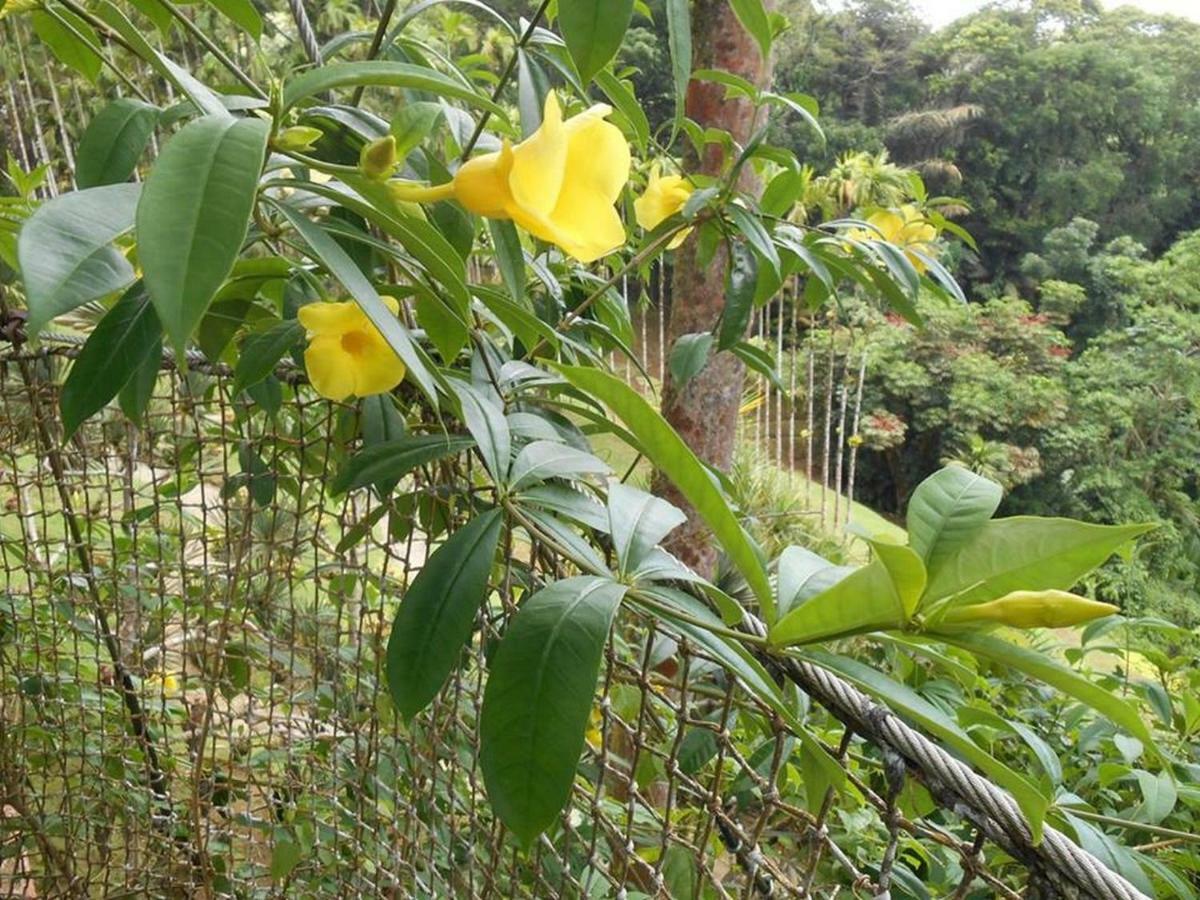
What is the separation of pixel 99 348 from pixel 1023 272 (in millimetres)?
11295

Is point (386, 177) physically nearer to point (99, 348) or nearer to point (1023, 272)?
point (99, 348)

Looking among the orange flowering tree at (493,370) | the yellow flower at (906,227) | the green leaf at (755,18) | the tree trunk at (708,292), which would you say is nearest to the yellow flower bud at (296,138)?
the orange flowering tree at (493,370)

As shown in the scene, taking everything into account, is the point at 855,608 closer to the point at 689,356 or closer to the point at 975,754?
the point at 975,754

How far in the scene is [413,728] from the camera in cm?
66

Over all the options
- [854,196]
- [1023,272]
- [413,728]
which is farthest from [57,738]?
[1023,272]

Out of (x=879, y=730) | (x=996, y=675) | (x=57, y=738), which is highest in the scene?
(x=879, y=730)

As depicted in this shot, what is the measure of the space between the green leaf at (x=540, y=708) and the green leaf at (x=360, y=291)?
84mm

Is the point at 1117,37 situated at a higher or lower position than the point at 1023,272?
higher

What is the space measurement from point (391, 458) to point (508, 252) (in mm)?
132

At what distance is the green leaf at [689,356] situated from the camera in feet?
2.55

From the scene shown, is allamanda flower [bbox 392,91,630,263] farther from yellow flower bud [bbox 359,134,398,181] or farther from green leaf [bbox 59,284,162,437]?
green leaf [bbox 59,284,162,437]

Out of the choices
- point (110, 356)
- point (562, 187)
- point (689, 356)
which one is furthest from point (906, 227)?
point (110, 356)

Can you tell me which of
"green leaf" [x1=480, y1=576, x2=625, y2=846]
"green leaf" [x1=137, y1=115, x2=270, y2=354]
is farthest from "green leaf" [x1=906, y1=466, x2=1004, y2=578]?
"green leaf" [x1=137, y1=115, x2=270, y2=354]

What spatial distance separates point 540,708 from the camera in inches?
11.3
